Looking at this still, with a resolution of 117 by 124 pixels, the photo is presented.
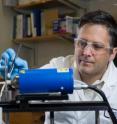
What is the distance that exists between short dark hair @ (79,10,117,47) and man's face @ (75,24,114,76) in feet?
0.07

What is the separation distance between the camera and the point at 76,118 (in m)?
1.36

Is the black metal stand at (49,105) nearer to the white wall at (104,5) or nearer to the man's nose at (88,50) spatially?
the man's nose at (88,50)

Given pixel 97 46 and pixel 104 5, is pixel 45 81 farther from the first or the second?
pixel 104 5

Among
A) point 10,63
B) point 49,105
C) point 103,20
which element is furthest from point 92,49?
point 49,105

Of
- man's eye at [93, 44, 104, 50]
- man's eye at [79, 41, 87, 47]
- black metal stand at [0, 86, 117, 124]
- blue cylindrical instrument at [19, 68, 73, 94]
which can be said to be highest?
man's eye at [79, 41, 87, 47]

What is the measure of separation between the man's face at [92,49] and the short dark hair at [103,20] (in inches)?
0.8

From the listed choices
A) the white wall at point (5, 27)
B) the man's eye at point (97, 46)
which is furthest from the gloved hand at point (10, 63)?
the white wall at point (5, 27)

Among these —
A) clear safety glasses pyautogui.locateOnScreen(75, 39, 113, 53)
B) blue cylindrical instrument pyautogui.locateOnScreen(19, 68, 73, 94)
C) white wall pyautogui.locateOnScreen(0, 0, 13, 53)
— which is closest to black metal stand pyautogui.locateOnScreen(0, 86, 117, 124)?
blue cylindrical instrument pyautogui.locateOnScreen(19, 68, 73, 94)

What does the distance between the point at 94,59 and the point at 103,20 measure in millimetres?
181

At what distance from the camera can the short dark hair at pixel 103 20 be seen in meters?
1.41

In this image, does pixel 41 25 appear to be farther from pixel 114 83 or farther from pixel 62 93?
pixel 62 93

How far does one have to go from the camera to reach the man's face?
4.46ft

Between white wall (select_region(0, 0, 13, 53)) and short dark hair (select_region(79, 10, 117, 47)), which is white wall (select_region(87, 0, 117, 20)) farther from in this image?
short dark hair (select_region(79, 10, 117, 47))

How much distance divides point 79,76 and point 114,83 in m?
0.16
